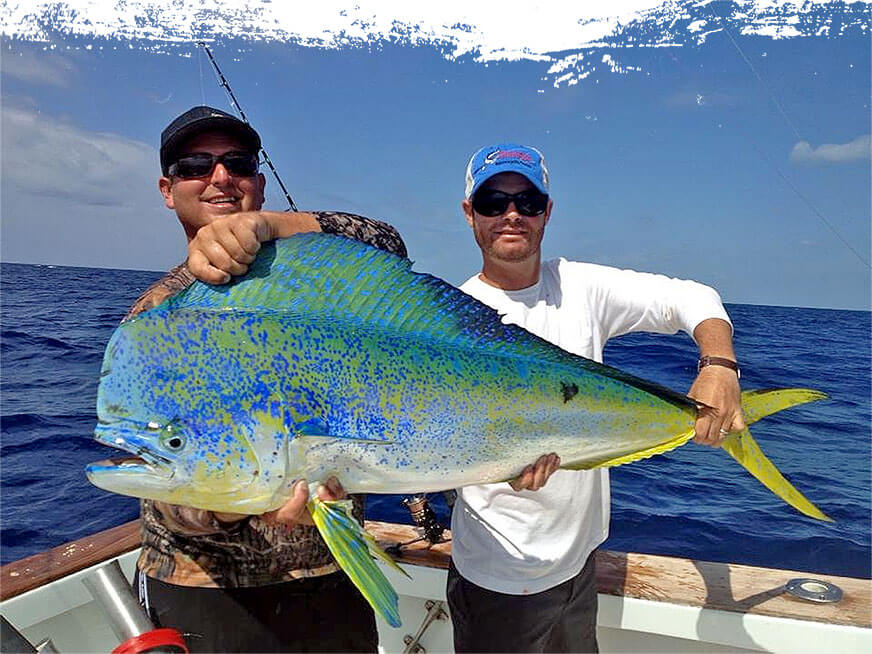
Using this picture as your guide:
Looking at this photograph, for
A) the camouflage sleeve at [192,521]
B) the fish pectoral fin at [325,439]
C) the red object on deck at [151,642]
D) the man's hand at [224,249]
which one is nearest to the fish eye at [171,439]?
the fish pectoral fin at [325,439]

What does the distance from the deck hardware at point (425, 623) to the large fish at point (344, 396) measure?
6.64 ft

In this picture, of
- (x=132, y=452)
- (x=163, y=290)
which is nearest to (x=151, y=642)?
(x=132, y=452)

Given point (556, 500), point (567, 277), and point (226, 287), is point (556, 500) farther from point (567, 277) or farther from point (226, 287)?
point (226, 287)

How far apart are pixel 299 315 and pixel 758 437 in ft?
31.0

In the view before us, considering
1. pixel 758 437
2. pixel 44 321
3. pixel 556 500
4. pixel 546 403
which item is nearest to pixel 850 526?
pixel 758 437

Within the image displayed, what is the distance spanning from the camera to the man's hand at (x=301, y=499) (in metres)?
1.43

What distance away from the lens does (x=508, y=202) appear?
8.43ft

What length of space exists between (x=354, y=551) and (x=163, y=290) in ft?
3.28

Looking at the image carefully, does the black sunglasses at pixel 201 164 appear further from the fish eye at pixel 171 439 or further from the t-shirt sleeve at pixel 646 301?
the t-shirt sleeve at pixel 646 301

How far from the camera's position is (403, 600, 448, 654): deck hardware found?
3363 mm

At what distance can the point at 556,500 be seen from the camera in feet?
7.71

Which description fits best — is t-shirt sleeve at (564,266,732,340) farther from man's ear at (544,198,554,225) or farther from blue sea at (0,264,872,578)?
blue sea at (0,264,872,578)

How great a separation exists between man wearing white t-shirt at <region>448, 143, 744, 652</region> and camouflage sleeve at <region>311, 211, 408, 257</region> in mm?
492

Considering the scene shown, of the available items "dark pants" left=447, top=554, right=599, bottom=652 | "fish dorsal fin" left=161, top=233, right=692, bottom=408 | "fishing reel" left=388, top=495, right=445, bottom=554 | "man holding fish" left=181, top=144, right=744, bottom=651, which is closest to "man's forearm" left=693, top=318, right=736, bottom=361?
"man holding fish" left=181, top=144, right=744, bottom=651
